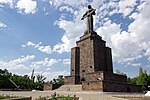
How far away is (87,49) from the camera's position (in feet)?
119

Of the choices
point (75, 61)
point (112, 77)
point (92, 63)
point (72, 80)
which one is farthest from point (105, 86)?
point (75, 61)

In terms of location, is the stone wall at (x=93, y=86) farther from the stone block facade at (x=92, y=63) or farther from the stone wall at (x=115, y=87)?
the stone block facade at (x=92, y=63)

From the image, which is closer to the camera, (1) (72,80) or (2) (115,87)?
(2) (115,87)

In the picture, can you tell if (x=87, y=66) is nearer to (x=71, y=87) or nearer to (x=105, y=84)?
(x=71, y=87)

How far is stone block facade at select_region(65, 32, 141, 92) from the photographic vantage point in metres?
31.6

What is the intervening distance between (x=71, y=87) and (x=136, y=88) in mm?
11794

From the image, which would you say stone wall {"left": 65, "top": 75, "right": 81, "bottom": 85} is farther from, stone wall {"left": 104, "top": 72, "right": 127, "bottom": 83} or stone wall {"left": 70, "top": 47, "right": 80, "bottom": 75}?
stone wall {"left": 104, "top": 72, "right": 127, "bottom": 83}

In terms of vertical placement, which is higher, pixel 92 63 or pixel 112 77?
pixel 92 63

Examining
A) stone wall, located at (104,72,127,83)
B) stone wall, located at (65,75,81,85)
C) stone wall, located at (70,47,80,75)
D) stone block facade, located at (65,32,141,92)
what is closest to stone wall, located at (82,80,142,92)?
stone block facade, located at (65,32,141,92)

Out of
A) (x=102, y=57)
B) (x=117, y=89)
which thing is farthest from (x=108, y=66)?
(x=117, y=89)

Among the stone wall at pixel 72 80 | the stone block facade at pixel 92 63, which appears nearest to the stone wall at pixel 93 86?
the stone block facade at pixel 92 63

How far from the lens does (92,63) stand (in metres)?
34.3

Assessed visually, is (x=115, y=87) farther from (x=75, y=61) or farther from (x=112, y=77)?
(x=75, y=61)

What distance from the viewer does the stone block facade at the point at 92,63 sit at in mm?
31597
